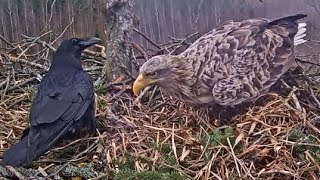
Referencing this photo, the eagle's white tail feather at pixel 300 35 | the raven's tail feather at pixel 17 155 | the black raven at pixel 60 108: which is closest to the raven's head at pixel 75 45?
the black raven at pixel 60 108

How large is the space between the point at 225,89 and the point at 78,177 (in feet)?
1.27

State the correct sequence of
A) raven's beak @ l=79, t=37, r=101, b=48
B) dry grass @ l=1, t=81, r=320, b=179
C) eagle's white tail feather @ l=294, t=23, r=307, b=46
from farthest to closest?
raven's beak @ l=79, t=37, r=101, b=48 → eagle's white tail feather @ l=294, t=23, r=307, b=46 → dry grass @ l=1, t=81, r=320, b=179

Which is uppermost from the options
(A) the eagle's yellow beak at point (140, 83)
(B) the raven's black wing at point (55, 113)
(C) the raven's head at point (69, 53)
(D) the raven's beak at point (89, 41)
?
(D) the raven's beak at point (89, 41)

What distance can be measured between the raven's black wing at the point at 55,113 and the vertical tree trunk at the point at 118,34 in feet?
0.46

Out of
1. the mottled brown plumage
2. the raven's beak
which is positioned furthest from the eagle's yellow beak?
the raven's beak

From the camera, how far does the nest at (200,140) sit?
1.17 metres

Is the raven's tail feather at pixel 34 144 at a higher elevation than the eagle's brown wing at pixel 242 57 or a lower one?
lower

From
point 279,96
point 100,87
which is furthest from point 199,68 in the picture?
point 100,87

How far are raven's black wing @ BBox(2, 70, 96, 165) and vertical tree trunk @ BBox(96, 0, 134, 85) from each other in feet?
0.46

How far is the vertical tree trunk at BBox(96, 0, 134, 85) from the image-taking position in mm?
1321

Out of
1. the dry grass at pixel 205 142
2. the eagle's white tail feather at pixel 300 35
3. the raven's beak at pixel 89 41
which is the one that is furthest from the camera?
the raven's beak at pixel 89 41

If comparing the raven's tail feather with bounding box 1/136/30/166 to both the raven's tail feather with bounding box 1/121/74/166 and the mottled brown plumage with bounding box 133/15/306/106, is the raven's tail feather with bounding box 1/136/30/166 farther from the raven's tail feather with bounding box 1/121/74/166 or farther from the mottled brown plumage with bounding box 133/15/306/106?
the mottled brown plumage with bounding box 133/15/306/106

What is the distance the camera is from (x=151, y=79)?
1.22 meters

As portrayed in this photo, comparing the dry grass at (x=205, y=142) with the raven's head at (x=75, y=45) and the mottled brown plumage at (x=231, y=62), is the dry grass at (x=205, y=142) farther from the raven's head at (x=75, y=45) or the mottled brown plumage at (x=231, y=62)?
the raven's head at (x=75, y=45)
